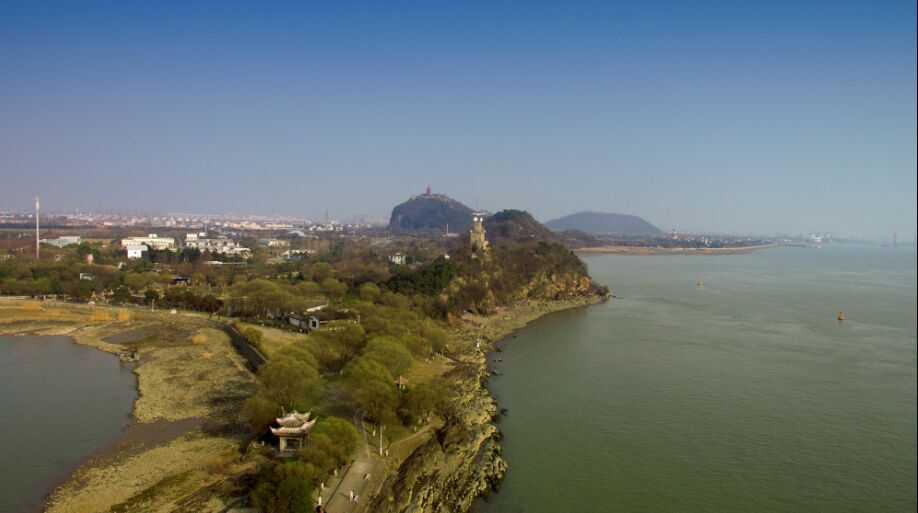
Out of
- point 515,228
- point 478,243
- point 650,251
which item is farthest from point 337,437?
point 650,251

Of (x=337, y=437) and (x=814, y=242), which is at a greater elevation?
(x=814, y=242)

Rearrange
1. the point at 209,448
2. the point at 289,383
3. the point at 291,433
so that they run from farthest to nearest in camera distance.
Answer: the point at 289,383 → the point at 209,448 → the point at 291,433

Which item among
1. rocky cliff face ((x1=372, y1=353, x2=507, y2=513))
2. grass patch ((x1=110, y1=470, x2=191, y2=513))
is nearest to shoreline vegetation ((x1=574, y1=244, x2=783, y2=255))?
rocky cliff face ((x1=372, y1=353, x2=507, y2=513))

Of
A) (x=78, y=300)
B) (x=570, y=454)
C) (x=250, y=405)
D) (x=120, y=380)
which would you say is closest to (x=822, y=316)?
(x=570, y=454)

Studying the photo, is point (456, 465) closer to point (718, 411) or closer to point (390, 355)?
point (390, 355)

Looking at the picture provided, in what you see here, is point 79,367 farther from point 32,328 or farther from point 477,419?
point 477,419

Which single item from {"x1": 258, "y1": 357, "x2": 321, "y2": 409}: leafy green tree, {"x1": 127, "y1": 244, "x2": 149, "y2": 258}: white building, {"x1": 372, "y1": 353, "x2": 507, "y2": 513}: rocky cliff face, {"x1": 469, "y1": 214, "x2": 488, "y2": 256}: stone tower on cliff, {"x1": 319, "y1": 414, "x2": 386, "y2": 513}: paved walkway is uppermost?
{"x1": 469, "y1": 214, "x2": 488, "y2": 256}: stone tower on cliff

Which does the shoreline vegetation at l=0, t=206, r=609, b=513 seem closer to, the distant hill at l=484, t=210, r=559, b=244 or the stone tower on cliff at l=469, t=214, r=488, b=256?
the stone tower on cliff at l=469, t=214, r=488, b=256
